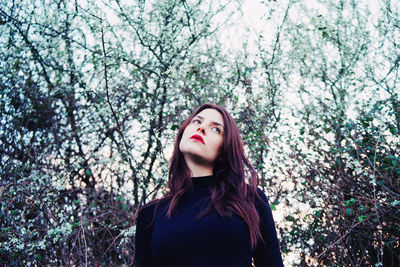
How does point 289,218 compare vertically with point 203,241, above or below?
below

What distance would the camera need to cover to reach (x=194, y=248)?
1.39 m

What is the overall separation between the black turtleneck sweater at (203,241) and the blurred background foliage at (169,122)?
1300 mm

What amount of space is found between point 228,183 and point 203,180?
0.13 m

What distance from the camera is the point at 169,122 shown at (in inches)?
147

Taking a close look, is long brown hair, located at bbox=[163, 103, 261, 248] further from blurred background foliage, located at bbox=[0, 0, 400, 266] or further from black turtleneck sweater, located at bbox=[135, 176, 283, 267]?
blurred background foliage, located at bbox=[0, 0, 400, 266]

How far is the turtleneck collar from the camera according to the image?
1.70 metres

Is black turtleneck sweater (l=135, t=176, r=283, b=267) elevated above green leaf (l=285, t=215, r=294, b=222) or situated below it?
above

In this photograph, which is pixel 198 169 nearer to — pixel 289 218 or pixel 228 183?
pixel 228 183

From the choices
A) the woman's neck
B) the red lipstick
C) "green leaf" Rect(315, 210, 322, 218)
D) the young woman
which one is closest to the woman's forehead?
the young woman

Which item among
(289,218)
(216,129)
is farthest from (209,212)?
(289,218)

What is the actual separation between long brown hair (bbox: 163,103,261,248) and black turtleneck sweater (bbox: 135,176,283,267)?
3 cm

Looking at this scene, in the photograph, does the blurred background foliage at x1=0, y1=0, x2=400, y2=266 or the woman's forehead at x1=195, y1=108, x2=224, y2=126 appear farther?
the blurred background foliage at x1=0, y1=0, x2=400, y2=266

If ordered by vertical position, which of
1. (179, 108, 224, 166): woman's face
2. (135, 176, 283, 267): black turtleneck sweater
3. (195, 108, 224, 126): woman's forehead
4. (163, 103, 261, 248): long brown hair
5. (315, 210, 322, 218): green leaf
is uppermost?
(195, 108, 224, 126): woman's forehead

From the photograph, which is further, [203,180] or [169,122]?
[169,122]
